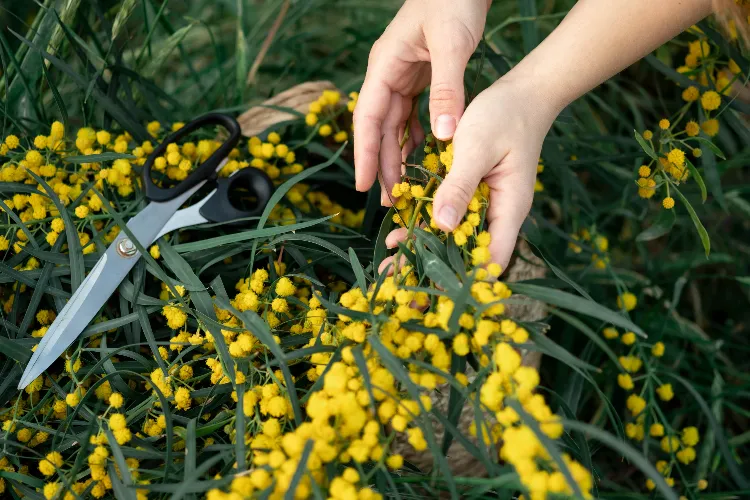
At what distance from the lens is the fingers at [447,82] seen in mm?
633

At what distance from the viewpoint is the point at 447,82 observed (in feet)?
2.12

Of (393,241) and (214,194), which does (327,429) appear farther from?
(214,194)

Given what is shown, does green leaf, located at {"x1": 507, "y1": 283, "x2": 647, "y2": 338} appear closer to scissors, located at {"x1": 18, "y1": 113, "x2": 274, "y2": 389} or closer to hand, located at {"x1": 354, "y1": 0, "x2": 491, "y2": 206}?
hand, located at {"x1": 354, "y1": 0, "x2": 491, "y2": 206}

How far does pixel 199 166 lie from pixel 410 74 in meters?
0.30

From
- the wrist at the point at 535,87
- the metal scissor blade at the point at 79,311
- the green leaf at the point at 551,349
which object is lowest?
the metal scissor blade at the point at 79,311

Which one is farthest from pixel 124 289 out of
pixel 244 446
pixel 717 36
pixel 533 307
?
pixel 717 36

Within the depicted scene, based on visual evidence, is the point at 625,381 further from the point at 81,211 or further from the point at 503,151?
the point at 81,211

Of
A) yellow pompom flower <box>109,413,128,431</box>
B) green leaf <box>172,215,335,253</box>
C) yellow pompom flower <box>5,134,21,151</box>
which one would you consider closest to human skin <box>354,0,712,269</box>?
green leaf <box>172,215,335,253</box>

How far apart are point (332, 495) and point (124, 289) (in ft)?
1.25

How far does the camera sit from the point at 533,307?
0.87 meters

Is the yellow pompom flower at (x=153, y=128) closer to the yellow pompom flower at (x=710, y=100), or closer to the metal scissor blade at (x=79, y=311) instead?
the metal scissor blade at (x=79, y=311)

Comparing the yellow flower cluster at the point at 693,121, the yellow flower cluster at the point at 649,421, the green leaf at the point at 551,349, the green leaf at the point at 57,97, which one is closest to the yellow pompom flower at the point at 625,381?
the yellow flower cluster at the point at 649,421

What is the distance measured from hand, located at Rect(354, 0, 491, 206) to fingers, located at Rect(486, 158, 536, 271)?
80 mm

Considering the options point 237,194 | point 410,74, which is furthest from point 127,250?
point 410,74
